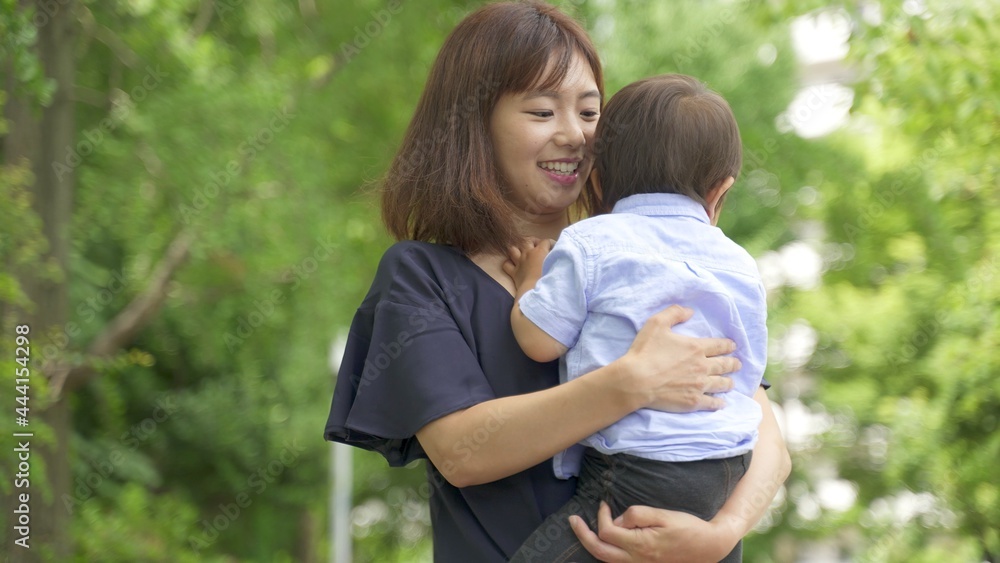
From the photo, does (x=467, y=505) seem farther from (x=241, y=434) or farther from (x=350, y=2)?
(x=241, y=434)

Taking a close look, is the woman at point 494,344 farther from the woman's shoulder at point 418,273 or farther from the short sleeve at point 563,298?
the short sleeve at point 563,298

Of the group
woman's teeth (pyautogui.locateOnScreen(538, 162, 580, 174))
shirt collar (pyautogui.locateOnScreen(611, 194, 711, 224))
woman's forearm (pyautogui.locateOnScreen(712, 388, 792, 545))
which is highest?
woman's teeth (pyautogui.locateOnScreen(538, 162, 580, 174))

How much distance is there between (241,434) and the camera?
8.85 metres

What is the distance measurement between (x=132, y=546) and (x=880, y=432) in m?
5.77

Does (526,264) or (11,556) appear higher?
(526,264)

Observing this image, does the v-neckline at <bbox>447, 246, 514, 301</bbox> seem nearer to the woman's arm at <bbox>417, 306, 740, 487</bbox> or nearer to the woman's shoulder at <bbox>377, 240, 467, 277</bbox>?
the woman's shoulder at <bbox>377, 240, 467, 277</bbox>

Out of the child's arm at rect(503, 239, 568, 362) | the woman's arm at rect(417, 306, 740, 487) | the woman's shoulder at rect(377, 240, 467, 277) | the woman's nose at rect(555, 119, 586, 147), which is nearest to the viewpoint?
the woman's arm at rect(417, 306, 740, 487)

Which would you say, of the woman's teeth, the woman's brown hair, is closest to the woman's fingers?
the woman's brown hair

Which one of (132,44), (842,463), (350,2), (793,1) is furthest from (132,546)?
(842,463)

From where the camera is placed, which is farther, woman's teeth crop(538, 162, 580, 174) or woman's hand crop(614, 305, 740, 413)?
woman's teeth crop(538, 162, 580, 174)

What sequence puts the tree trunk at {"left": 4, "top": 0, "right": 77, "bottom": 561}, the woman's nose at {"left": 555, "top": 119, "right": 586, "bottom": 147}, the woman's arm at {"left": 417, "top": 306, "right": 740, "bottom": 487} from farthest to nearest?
the tree trunk at {"left": 4, "top": 0, "right": 77, "bottom": 561} < the woman's nose at {"left": 555, "top": 119, "right": 586, "bottom": 147} < the woman's arm at {"left": 417, "top": 306, "right": 740, "bottom": 487}

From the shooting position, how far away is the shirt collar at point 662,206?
166 centimetres

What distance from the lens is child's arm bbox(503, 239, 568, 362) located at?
5.16ft

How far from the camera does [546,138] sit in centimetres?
179
